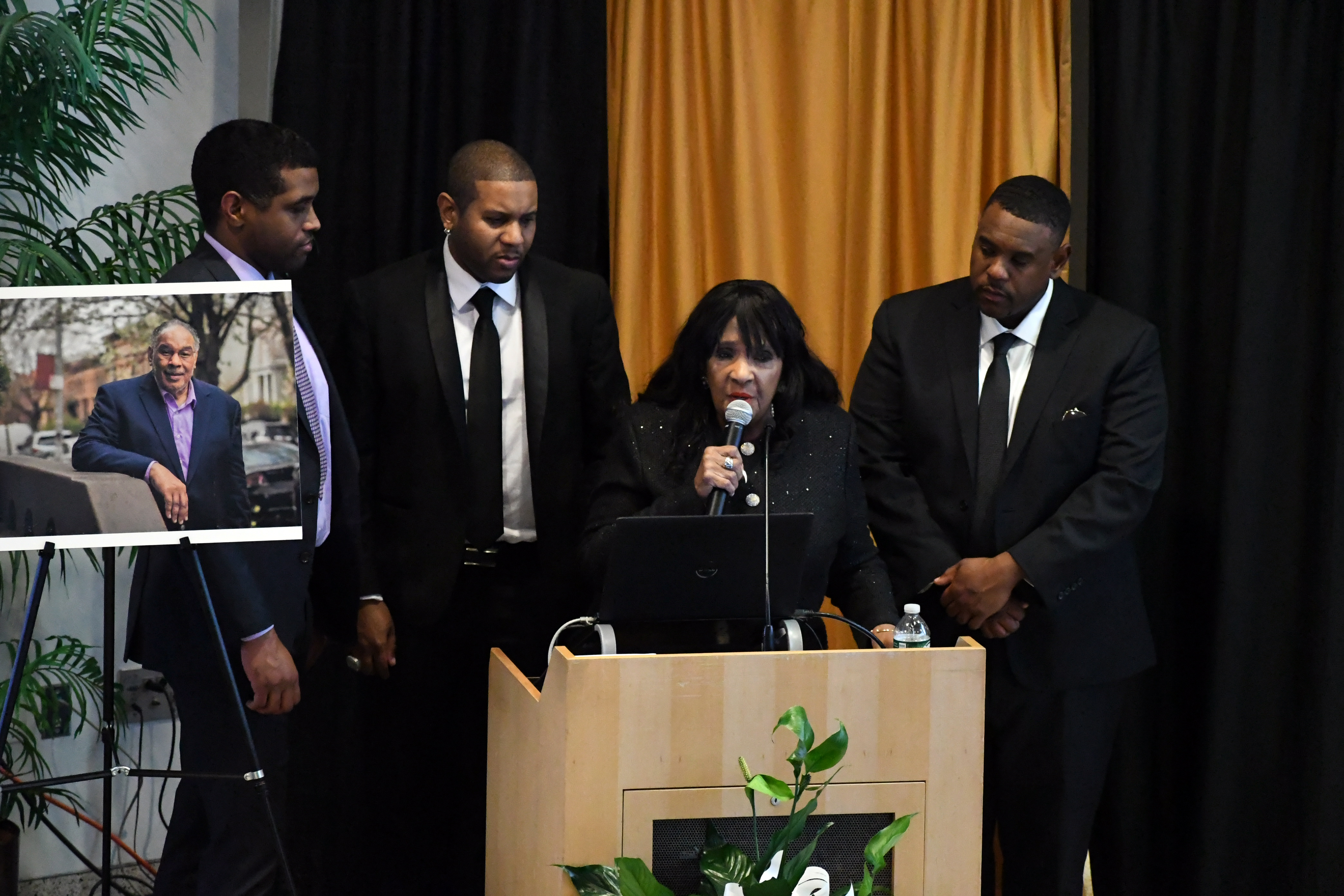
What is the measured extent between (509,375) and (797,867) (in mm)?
1418

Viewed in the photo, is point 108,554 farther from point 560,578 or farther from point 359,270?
point 359,270

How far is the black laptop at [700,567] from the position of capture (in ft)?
6.70

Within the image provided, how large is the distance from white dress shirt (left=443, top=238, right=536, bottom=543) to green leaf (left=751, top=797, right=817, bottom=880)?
1225 mm

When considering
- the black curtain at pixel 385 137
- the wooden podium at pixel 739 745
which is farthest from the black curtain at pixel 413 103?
the wooden podium at pixel 739 745

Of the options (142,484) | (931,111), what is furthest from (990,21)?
(142,484)

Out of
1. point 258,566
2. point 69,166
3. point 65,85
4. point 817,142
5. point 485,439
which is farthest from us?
point 817,142

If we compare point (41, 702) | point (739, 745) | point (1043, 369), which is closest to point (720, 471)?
point (739, 745)

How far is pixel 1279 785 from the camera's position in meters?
3.46

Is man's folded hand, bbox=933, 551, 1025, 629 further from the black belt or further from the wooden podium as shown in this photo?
the black belt

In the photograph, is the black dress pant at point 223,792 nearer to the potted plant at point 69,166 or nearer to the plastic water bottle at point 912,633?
the potted plant at point 69,166

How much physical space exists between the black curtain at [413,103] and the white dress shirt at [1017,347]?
1.14m

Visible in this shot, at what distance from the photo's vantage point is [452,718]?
3189 mm

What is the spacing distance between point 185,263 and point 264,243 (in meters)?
0.15

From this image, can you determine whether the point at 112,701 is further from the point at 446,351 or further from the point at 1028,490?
the point at 1028,490
